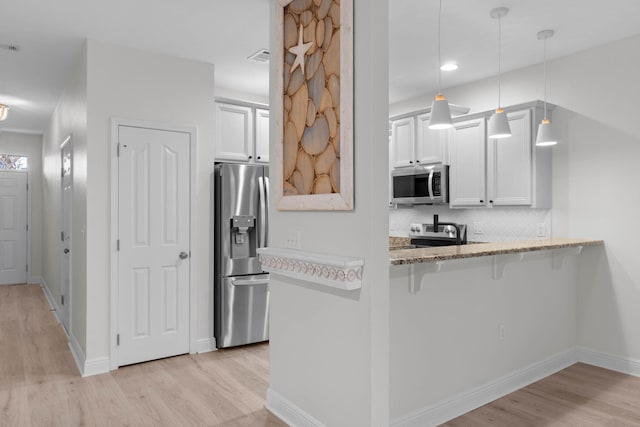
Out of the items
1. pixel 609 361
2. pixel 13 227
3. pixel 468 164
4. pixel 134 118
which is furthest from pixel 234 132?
pixel 13 227

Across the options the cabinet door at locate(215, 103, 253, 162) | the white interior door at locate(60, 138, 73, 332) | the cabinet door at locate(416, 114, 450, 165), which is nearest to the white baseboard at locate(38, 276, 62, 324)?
the white interior door at locate(60, 138, 73, 332)

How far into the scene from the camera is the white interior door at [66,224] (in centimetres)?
446

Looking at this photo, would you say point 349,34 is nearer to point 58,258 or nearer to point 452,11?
point 452,11

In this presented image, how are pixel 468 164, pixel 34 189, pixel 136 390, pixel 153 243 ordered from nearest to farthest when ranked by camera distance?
→ pixel 136 390
pixel 153 243
pixel 468 164
pixel 34 189

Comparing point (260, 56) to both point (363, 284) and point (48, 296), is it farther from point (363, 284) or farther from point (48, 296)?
point (48, 296)

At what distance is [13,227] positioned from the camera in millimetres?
7773

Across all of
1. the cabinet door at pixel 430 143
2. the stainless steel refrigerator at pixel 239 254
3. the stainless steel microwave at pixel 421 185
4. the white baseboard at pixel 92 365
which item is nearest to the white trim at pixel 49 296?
the white baseboard at pixel 92 365

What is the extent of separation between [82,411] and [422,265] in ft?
7.88

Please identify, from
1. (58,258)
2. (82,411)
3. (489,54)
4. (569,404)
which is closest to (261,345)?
(82,411)

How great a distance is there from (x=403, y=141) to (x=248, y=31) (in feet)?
7.64

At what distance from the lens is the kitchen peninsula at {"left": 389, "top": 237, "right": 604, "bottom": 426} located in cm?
253

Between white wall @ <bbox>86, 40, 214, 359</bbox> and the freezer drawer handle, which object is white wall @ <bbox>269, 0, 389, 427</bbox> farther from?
white wall @ <bbox>86, 40, 214, 359</bbox>

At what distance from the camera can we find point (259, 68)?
426 centimetres

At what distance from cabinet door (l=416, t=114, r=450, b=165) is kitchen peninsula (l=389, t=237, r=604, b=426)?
148 cm
